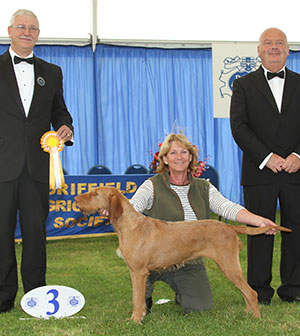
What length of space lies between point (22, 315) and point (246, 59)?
28.0 ft

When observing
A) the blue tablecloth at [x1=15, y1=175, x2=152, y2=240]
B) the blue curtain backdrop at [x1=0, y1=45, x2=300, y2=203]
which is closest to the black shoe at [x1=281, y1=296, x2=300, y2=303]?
the blue tablecloth at [x1=15, y1=175, x2=152, y2=240]

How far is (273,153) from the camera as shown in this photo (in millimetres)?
3795

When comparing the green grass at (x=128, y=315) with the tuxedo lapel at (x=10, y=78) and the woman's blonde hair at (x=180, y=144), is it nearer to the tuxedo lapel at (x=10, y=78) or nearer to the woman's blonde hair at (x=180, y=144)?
the woman's blonde hair at (x=180, y=144)

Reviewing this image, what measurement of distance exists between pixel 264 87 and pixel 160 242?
1678 mm

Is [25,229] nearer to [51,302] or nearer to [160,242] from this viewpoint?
[51,302]

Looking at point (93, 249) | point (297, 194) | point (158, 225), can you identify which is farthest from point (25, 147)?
point (93, 249)

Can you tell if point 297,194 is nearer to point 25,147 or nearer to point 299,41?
point 25,147

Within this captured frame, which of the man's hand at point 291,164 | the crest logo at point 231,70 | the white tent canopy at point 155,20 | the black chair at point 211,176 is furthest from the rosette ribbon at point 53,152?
the white tent canopy at point 155,20

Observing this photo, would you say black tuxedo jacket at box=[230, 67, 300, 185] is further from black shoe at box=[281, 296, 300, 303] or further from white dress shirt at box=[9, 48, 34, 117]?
white dress shirt at box=[9, 48, 34, 117]

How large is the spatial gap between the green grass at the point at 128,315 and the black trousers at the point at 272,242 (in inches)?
7.5

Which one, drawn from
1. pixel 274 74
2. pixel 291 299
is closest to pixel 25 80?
pixel 274 74

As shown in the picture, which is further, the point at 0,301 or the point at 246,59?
the point at 246,59

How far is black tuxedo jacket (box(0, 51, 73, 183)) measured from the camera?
3484 millimetres

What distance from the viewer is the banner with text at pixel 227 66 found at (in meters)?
10.1
